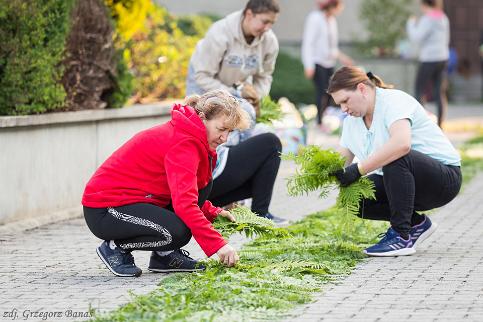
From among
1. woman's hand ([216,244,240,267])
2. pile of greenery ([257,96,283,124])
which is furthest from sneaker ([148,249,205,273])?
pile of greenery ([257,96,283,124])

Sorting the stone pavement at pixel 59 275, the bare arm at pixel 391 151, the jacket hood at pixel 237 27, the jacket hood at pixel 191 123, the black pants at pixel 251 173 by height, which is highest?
Result: the jacket hood at pixel 237 27

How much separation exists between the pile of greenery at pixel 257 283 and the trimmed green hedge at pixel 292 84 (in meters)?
13.6

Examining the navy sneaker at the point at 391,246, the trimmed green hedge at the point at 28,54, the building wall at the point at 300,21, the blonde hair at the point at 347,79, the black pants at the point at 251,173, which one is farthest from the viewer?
the building wall at the point at 300,21

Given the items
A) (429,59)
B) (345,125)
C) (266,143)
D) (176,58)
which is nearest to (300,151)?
(345,125)

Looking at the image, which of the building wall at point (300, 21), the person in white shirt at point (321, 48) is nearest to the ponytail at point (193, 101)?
A: the person in white shirt at point (321, 48)

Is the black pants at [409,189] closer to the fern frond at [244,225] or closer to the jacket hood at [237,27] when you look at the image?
the fern frond at [244,225]

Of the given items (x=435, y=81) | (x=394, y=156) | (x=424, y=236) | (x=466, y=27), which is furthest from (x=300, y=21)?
(x=394, y=156)

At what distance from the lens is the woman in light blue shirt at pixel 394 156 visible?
23.0ft

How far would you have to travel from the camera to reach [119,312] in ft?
17.6

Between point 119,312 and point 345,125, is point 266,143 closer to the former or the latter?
point 345,125

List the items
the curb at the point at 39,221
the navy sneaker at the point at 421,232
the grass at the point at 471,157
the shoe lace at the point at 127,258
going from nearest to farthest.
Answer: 1. the shoe lace at the point at 127,258
2. the navy sneaker at the point at 421,232
3. the curb at the point at 39,221
4. the grass at the point at 471,157

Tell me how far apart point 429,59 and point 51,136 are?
931 cm

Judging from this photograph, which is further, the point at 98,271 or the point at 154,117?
the point at 154,117

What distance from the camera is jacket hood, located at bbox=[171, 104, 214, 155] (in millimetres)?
6211
